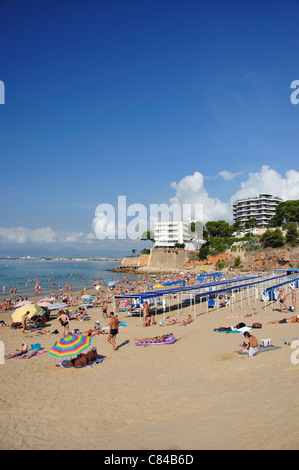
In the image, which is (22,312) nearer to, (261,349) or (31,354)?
(31,354)

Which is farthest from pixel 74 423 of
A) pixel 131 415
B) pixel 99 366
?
pixel 99 366

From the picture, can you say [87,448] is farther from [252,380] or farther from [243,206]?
[243,206]

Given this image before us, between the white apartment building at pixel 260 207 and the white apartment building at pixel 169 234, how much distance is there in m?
19.5

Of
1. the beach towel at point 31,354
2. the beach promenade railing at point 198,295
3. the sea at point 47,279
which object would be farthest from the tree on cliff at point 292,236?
the beach towel at point 31,354

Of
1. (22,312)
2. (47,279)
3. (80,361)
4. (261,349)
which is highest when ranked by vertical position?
(22,312)

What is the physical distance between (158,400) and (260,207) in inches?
3774

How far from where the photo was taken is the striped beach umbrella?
912 centimetres

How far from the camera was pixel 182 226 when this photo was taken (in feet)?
308

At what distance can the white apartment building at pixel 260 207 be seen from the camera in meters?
94.4

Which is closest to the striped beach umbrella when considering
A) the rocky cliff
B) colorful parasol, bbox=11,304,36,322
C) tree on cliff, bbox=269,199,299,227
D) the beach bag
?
the beach bag

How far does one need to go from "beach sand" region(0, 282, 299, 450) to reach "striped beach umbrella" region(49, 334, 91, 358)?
0.47m

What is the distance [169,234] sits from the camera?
311 ft

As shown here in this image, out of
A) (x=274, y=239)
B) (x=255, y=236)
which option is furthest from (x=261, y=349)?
(x=255, y=236)
